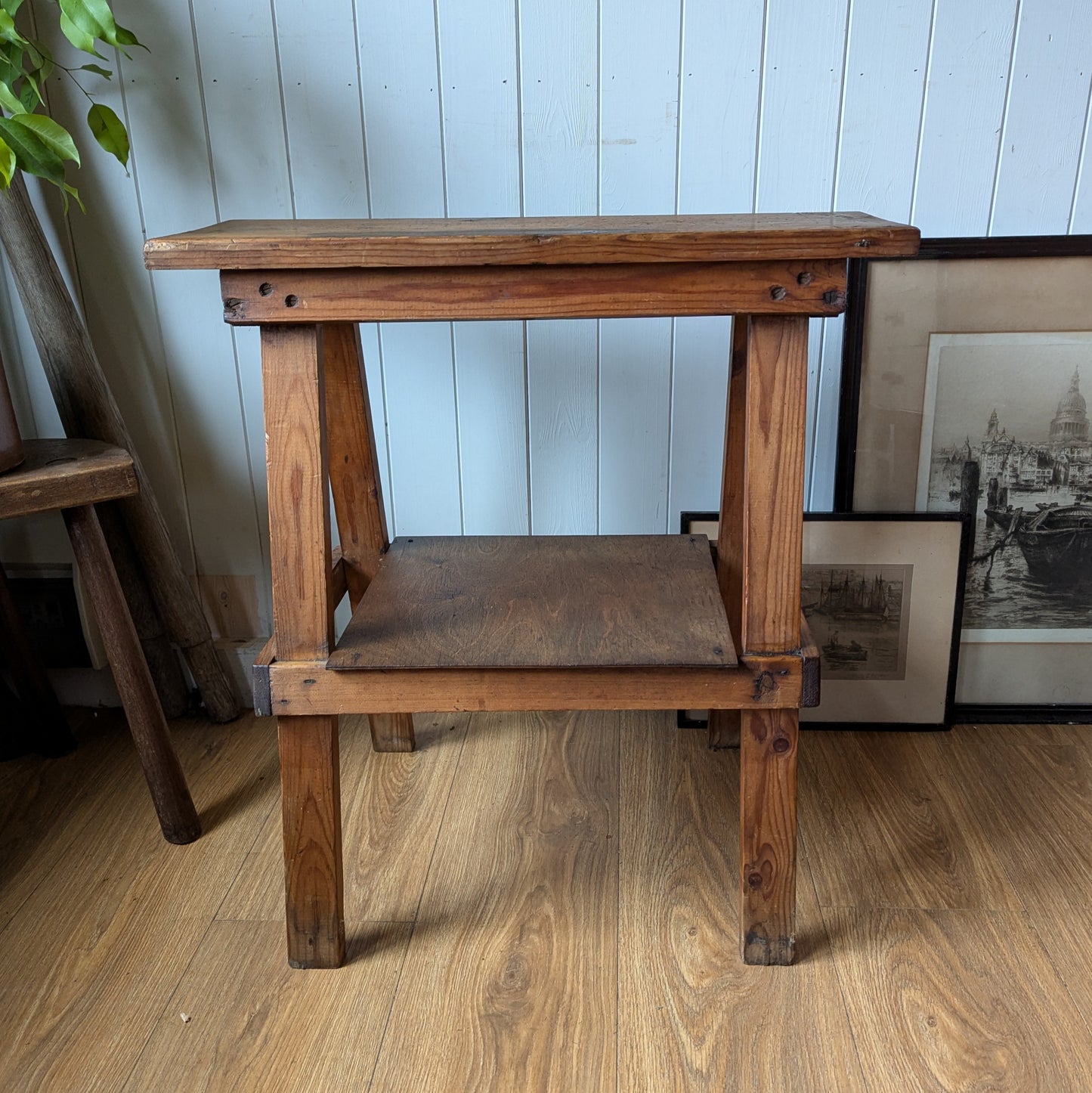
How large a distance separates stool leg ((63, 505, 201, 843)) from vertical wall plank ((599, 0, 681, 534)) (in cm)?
70

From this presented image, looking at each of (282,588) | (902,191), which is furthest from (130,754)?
(902,191)

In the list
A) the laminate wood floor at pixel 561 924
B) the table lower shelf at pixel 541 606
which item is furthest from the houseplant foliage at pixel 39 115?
the laminate wood floor at pixel 561 924

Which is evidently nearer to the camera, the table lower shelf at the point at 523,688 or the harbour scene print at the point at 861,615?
the table lower shelf at the point at 523,688

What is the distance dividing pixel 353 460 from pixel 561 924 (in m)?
0.63

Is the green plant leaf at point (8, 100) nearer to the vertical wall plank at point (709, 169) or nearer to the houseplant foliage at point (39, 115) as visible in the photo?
the houseplant foliage at point (39, 115)

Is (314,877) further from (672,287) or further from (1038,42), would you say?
(1038,42)

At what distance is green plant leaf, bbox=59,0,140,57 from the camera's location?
1.11 m

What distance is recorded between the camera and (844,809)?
1.36 metres

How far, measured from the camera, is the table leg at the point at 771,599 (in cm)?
94

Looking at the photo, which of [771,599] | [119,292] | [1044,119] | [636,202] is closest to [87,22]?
[119,292]

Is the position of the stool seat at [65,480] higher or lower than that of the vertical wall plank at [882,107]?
lower

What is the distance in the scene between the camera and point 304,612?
101 cm

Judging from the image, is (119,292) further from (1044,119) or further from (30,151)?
(1044,119)

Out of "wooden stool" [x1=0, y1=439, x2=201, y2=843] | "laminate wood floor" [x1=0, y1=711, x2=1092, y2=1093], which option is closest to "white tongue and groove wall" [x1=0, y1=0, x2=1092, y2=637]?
"wooden stool" [x1=0, y1=439, x2=201, y2=843]
